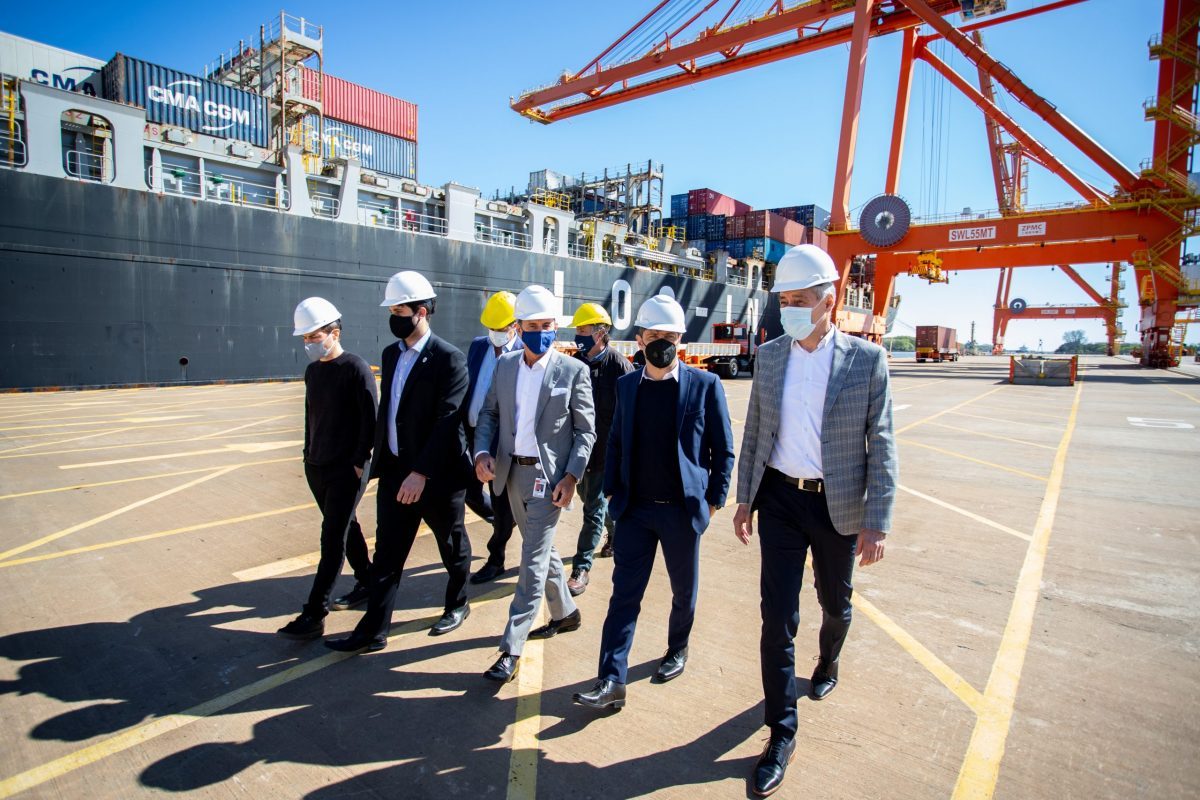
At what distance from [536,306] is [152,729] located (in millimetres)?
2452

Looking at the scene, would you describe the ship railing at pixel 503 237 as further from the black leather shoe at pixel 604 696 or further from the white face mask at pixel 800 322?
the black leather shoe at pixel 604 696

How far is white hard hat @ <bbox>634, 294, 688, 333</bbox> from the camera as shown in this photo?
277cm

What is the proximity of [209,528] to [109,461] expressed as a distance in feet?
11.0

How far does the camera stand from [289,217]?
17.1 metres

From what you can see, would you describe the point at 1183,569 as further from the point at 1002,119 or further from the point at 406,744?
the point at 1002,119

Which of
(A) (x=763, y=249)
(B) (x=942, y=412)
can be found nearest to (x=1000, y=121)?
(A) (x=763, y=249)

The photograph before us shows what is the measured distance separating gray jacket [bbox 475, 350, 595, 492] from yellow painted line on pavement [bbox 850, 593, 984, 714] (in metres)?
1.72

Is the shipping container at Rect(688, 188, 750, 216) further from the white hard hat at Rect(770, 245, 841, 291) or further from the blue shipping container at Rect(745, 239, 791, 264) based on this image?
the white hard hat at Rect(770, 245, 841, 291)

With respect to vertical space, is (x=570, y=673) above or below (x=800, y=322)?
below

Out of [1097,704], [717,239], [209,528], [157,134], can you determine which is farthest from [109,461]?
[717,239]

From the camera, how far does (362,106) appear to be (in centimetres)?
2486

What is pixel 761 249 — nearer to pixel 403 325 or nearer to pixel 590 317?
pixel 590 317

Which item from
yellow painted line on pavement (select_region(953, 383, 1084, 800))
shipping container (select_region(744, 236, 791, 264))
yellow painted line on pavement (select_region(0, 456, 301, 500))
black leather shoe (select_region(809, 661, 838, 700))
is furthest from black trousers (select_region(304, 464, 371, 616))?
shipping container (select_region(744, 236, 791, 264))

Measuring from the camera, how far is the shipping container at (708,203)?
38.9 metres
